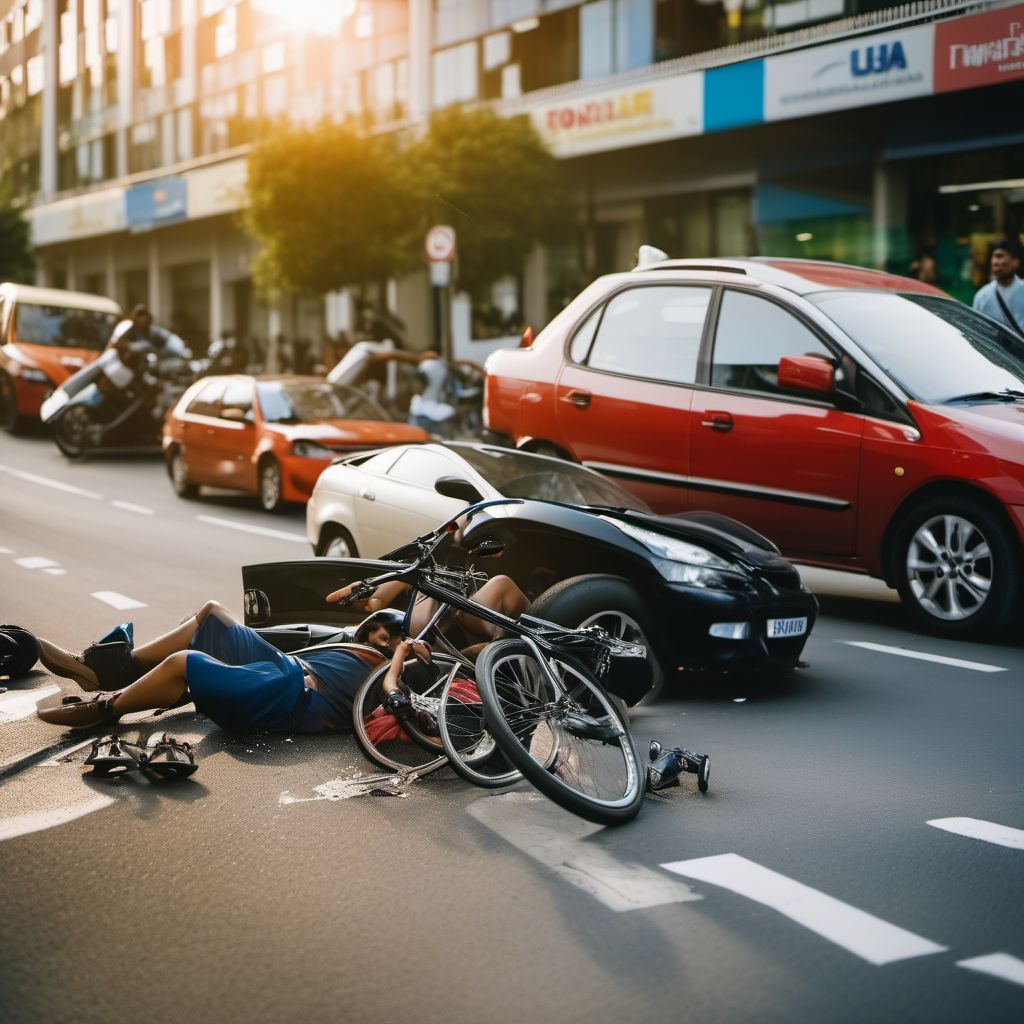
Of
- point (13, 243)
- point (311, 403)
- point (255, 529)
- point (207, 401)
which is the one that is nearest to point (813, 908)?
point (255, 529)

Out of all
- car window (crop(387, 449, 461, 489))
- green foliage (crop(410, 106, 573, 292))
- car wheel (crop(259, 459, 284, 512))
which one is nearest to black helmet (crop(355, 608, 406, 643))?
car window (crop(387, 449, 461, 489))

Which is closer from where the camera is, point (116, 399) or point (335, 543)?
point (335, 543)

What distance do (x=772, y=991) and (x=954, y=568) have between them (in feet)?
17.8

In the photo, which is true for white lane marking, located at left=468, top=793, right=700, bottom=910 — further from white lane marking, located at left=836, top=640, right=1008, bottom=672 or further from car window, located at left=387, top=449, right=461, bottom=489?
car window, located at left=387, top=449, right=461, bottom=489

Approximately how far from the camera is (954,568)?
8703 mm

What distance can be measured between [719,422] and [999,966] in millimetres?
5993

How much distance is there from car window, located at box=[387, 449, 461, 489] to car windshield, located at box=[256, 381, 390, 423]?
252 inches

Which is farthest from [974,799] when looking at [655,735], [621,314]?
[621,314]

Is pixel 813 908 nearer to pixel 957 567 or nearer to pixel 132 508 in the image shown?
pixel 957 567

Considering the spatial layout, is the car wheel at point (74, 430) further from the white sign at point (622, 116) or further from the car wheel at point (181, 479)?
the white sign at point (622, 116)

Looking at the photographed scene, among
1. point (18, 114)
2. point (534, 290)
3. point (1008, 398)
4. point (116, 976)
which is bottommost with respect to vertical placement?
point (116, 976)

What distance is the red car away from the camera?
A: 8.64 metres

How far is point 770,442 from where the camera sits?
9344 millimetres

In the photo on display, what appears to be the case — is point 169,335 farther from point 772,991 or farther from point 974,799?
point 772,991
